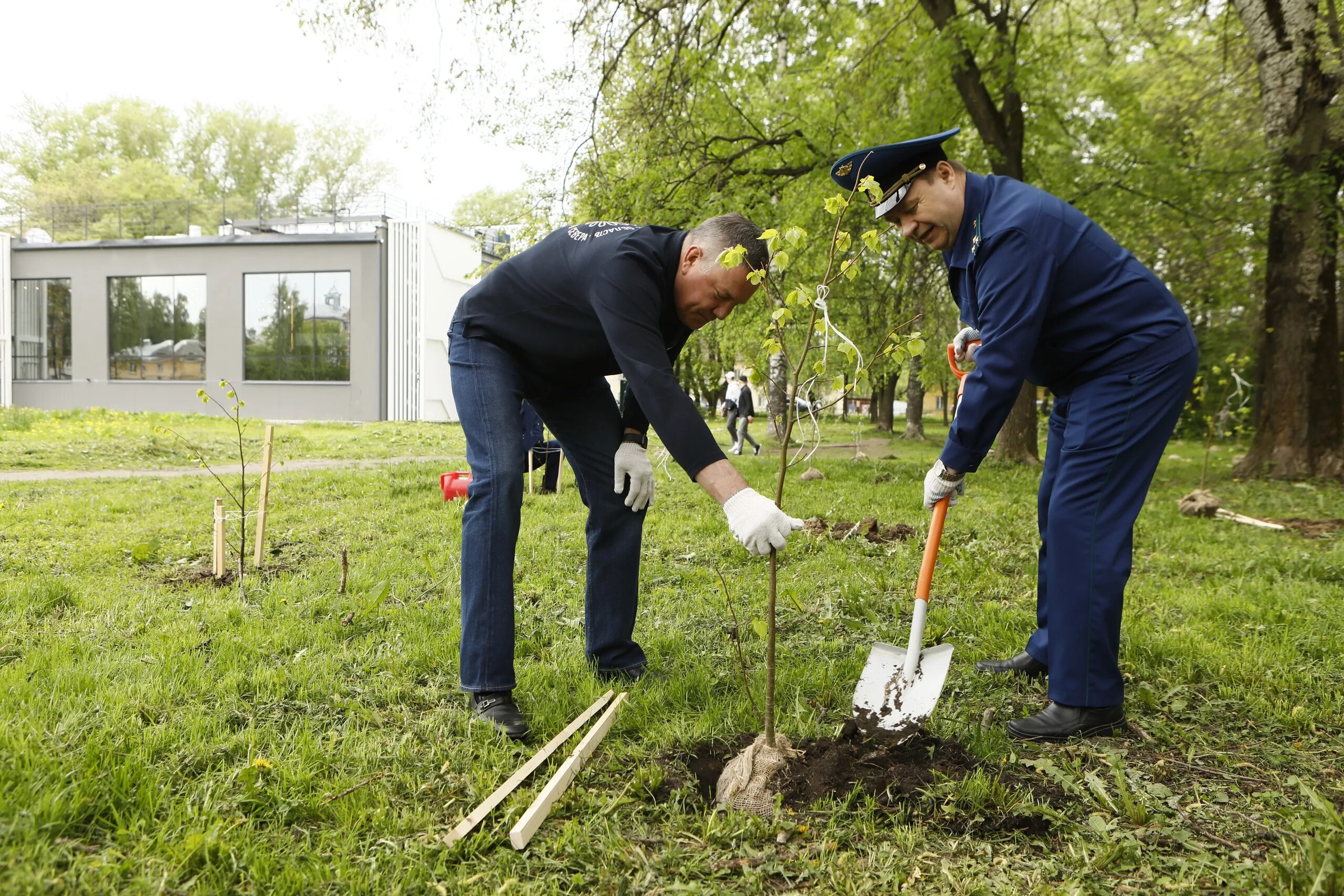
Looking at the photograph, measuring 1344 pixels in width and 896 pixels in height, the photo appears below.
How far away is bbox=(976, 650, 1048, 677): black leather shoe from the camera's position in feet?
10.2

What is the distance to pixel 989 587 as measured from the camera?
431 centimetres

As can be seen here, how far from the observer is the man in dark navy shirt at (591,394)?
2.40 metres

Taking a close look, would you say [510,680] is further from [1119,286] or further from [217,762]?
[1119,286]

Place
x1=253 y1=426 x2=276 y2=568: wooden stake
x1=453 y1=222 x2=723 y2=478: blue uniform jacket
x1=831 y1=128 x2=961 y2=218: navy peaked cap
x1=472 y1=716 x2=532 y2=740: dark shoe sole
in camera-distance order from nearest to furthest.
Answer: x1=453 y1=222 x2=723 y2=478: blue uniform jacket → x1=472 y1=716 x2=532 y2=740: dark shoe sole → x1=831 y1=128 x2=961 y2=218: navy peaked cap → x1=253 y1=426 x2=276 y2=568: wooden stake

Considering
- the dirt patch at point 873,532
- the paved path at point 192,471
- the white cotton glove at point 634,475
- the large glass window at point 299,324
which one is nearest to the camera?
the white cotton glove at point 634,475

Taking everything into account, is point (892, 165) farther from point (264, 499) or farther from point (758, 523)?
point (264, 499)

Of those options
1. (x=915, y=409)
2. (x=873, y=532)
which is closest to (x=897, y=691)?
(x=873, y=532)

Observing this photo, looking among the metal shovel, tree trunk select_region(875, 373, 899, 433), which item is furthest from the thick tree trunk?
tree trunk select_region(875, 373, 899, 433)

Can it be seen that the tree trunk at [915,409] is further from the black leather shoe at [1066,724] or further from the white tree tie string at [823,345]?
the white tree tie string at [823,345]

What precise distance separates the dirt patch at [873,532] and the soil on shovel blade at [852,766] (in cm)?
303

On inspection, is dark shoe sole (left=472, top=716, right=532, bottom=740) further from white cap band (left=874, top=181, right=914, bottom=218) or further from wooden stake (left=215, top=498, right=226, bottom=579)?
wooden stake (left=215, top=498, right=226, bottom=579)

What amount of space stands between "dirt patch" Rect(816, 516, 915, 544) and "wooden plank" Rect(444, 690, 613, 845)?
320 centimetres

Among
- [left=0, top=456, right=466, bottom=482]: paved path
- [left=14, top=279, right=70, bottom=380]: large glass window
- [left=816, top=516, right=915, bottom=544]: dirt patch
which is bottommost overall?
[left=816, top=516, right=915, bottom=544]: dirt patch

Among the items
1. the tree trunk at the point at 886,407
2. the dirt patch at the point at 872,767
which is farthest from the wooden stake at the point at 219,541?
the tree trunk at the point at 886,407
